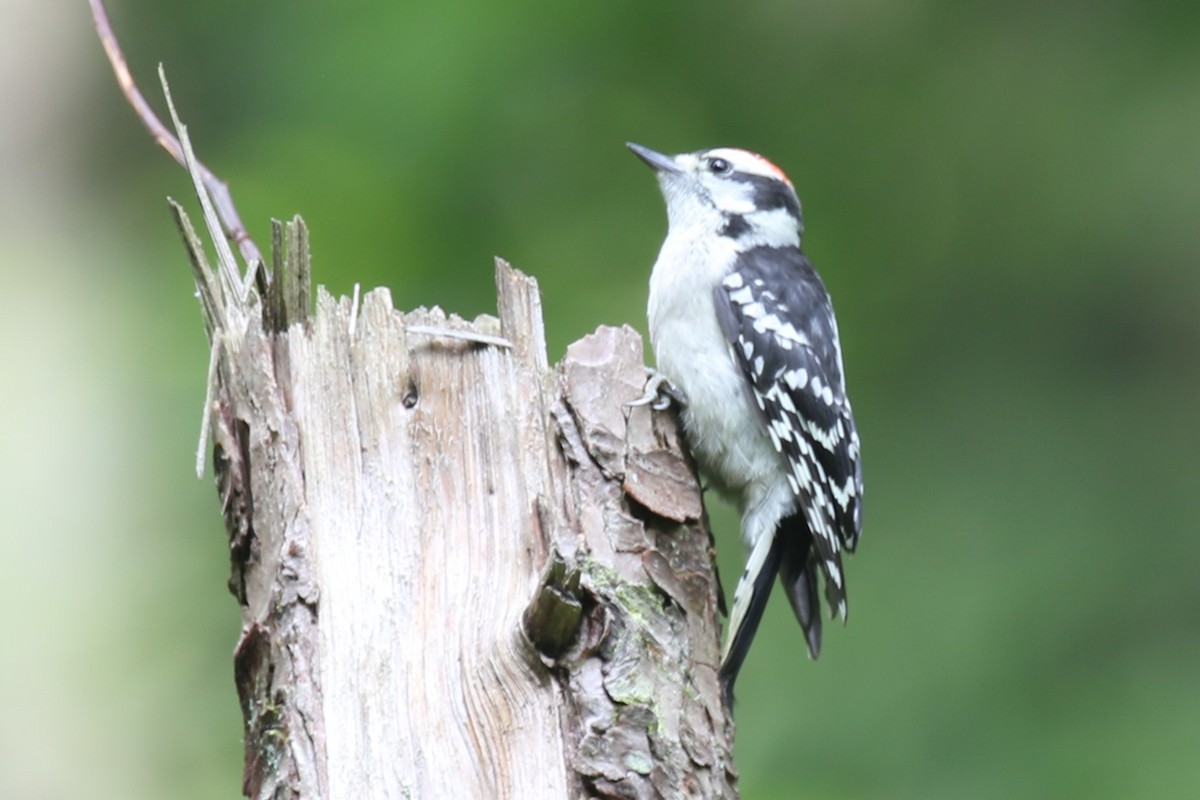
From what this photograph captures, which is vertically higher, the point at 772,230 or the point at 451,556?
the point at 772,230

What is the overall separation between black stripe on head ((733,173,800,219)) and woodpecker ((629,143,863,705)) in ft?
1.25

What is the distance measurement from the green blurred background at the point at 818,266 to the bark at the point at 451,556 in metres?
2.39

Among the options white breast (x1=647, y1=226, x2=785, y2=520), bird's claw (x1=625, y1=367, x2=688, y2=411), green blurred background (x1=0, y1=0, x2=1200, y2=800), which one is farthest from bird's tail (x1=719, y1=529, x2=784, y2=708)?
green blurred background (x1=0, y1=0, x2=1200, y2=800)

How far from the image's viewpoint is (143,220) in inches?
248

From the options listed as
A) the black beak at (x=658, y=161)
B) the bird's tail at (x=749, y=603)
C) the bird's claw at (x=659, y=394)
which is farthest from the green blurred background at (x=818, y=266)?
the bird's claw at (x=659, y=394)

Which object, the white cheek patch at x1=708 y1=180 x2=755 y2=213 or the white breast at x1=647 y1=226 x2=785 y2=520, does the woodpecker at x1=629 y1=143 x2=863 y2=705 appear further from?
the white cheek patch at x1=708 y1=180 x2=755 y2=213

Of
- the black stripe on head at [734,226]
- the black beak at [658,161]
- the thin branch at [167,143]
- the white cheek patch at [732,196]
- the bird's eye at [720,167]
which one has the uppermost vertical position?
the black beak at [658,161]

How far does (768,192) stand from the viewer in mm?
4914

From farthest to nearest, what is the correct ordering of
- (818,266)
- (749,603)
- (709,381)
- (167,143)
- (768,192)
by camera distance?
(818,266) → (768,192) → (709,381) → (749,603) → (167,143)

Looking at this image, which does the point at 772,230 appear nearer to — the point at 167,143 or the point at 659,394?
the point at 659,394

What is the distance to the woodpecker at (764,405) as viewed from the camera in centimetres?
398

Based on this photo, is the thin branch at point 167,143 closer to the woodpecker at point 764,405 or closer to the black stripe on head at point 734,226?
the woodpecker at point 764,405

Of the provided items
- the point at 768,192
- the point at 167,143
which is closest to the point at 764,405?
the point at 768,192

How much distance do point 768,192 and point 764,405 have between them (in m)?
1.15
